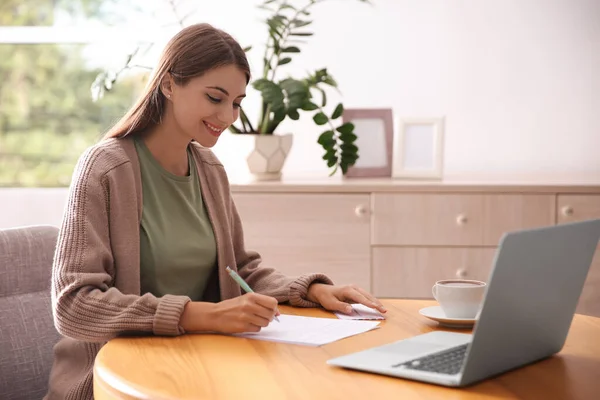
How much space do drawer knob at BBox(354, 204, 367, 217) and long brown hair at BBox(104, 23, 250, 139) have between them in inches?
48.1

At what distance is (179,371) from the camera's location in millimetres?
1245

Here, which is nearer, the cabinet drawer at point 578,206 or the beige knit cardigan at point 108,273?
the beige knit cardigan at point 108,273

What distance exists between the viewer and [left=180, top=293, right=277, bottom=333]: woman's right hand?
57.4 inches

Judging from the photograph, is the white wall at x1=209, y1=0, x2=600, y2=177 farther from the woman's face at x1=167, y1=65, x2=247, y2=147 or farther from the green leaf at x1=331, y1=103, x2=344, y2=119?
the woman's face at x1=167, y1=65, x2=247, y2=147

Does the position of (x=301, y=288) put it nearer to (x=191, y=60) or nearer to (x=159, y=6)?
(x=191, y=60)

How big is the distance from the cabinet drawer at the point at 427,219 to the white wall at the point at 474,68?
51 cm

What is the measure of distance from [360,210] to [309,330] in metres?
1.51

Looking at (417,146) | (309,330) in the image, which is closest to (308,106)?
(417,146)

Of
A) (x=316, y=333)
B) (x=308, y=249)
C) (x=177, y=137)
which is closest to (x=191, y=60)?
(x=177, y=137)

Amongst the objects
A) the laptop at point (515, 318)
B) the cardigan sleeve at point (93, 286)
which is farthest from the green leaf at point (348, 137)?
the laptop at point (515, 318)

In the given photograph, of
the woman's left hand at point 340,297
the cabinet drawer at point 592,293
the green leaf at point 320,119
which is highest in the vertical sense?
the green leaf at point 320,119

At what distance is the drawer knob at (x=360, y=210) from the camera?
301 centimetres

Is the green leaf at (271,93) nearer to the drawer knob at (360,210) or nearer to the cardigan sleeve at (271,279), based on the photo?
the drawer knob at (360,210)

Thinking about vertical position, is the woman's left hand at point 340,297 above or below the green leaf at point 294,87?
below
